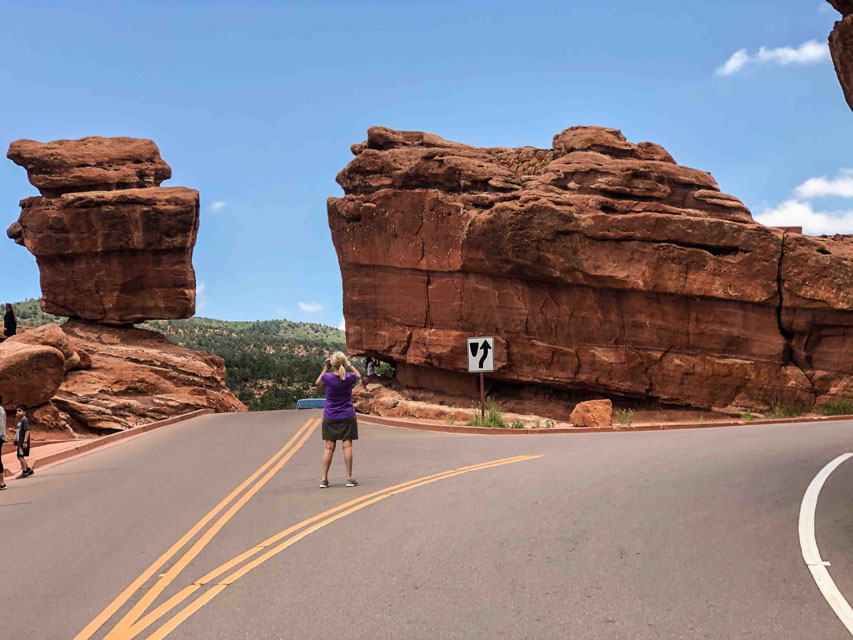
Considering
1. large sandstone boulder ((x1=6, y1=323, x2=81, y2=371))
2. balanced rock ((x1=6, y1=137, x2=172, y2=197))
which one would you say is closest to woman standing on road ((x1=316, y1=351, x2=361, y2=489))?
large sandstone boulder ((x1=6, y1=323, x2=81, y2=371))

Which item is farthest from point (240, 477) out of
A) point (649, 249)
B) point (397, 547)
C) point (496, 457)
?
point (649, 249)

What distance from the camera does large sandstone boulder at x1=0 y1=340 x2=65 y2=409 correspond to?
24.1 meters

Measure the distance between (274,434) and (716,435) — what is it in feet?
38.2

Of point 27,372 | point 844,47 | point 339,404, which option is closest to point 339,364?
point 339,404

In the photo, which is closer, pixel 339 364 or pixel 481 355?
pixel 339 364

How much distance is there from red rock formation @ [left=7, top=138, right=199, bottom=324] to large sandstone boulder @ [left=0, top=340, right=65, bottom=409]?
1281 centimetres

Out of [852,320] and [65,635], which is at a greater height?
[852,320]

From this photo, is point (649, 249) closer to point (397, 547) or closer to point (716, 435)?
point (716, 435)

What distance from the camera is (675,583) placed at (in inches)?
233

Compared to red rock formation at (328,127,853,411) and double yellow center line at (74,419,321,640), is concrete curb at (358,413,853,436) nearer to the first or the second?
red rock formation at (328,127,853,411)

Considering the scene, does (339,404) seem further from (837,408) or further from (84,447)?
(837,408)

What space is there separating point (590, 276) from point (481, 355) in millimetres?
A: 12256

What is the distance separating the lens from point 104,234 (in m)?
37.4

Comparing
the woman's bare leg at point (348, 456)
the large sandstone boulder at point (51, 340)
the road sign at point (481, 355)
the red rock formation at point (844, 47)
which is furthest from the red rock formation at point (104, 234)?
the red rock formation at point (844, 47)
